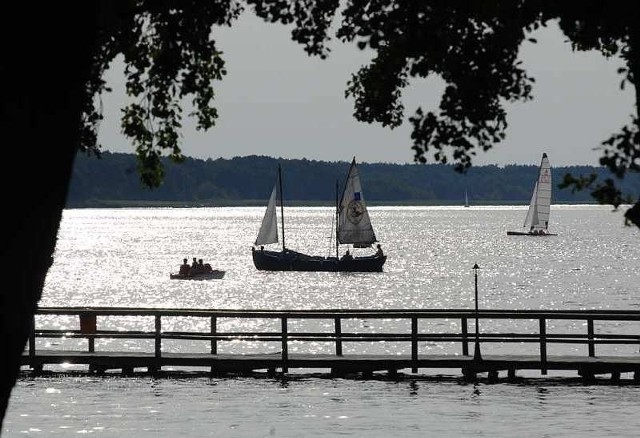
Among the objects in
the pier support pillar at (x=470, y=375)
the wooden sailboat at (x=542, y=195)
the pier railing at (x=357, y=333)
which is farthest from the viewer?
the wooden sailboat at (x=542, y=195)

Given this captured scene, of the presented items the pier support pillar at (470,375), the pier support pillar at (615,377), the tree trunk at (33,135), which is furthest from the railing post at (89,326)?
the tree trunk at (33,135)

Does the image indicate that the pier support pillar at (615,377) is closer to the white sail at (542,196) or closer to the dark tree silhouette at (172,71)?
the dark tree silhouette at (172,71)

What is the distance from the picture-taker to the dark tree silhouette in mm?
5691

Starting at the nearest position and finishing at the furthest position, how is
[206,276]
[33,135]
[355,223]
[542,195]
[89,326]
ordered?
1. [33,135]
2. [89,326]
3. [355,223]
4. [206,276]
5. [542,195]

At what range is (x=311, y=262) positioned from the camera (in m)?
133

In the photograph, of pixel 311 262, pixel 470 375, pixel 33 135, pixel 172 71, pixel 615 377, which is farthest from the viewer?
pixel 311 262

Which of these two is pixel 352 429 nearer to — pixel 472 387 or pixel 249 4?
pixel 472 387

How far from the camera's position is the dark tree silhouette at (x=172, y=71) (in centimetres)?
569

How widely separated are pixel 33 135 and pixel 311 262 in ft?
417

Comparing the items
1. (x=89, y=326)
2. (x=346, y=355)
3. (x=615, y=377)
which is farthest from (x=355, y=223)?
(x=615, y=377)

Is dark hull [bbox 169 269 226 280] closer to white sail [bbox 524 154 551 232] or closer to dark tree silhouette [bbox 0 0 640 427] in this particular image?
white sail [bbox 524 154 551 232]

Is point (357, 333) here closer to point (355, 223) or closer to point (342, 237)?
point (355, 223)

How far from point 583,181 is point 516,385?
25477 mm

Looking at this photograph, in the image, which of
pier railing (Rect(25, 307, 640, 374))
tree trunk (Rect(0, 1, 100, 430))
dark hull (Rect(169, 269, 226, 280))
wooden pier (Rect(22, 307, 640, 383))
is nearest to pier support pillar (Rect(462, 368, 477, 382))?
wooden pier (Rect(22, 307, 640, 383))
